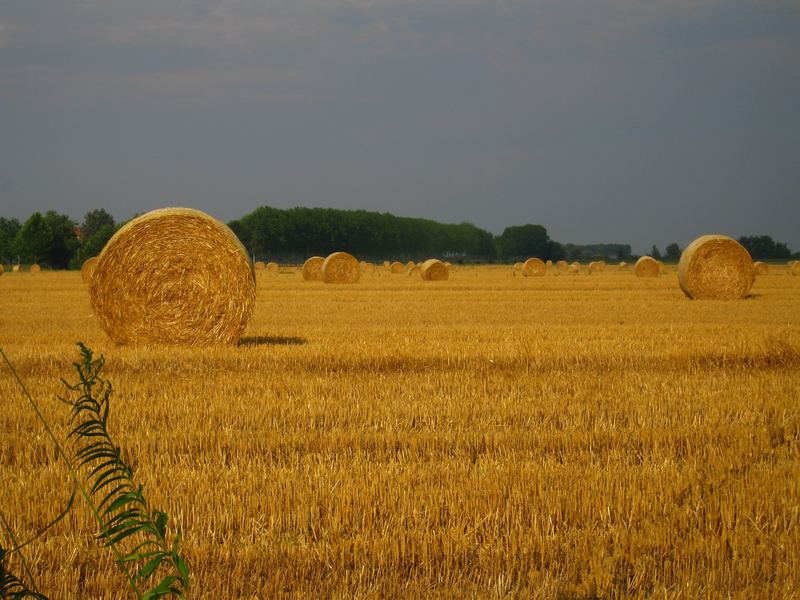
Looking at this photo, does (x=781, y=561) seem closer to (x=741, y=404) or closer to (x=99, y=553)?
(x=99, y=553)

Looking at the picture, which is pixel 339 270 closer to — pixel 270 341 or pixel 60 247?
pixel 270 341

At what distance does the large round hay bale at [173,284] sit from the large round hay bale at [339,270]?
72.7 ft

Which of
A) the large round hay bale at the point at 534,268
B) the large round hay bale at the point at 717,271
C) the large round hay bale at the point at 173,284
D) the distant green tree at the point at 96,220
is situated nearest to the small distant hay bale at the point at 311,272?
the large round hay bale at the point at 534,268

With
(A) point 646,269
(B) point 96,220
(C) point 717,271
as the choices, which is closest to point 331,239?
(B) point 96,220

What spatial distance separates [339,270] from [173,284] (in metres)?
22.6

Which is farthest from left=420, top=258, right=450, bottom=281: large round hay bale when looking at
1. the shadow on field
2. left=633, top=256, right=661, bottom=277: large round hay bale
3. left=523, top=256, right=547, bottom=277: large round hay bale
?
the shadow on field

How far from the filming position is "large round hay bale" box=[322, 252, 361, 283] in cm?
3581

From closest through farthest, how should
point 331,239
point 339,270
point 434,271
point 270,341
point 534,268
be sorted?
point 270,341, point 339,270, point 434,271, point 534,268, point 331,239

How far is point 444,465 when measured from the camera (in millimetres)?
6004

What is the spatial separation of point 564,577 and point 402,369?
6.75 metres

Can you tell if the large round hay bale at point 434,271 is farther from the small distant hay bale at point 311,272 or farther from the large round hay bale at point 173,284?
the large round hay bale at point 173,284

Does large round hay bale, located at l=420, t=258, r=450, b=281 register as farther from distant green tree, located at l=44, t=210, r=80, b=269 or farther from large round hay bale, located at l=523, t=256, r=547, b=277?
distant green tree, located at l=44, t=210, r=80, b=269

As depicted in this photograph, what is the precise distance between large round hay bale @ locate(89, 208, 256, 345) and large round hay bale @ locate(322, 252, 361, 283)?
72.7 ft

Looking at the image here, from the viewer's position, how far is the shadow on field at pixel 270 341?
13.1 metres
